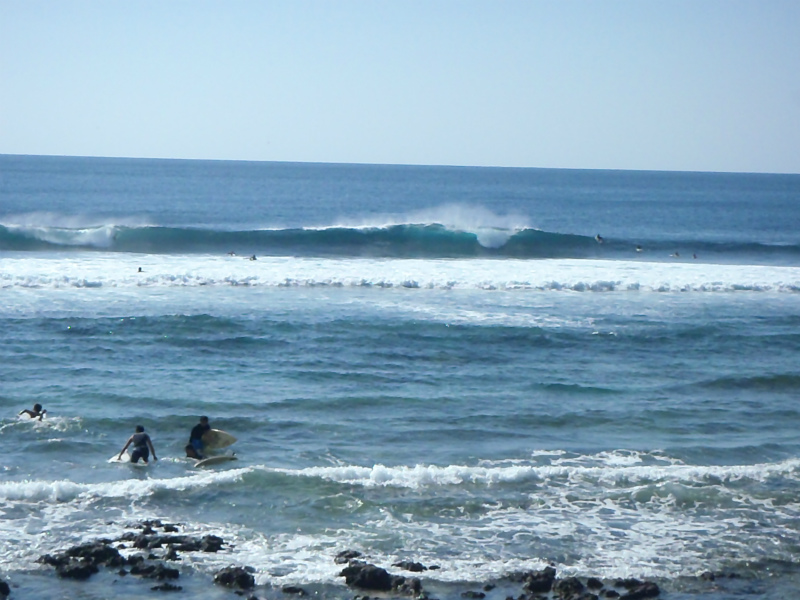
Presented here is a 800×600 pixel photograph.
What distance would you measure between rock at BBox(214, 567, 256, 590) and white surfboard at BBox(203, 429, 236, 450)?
483 cm

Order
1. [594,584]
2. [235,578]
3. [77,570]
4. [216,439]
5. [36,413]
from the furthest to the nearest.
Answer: [36,413] < [216,439] < [594,584] < [77,570] < [235,578]

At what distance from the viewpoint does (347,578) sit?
10664 mm

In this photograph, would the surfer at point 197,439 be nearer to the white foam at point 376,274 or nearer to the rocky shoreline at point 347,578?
the rocky shoreline at point 347,578

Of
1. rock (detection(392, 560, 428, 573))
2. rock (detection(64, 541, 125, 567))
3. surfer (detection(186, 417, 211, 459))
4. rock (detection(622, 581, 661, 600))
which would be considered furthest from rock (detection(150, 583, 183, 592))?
rock (detection(622, 581, 661, 600))

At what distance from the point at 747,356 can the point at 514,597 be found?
14.5 metres

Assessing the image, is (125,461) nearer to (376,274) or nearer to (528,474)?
(528,474)

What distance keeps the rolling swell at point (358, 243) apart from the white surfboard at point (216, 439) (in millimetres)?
25631

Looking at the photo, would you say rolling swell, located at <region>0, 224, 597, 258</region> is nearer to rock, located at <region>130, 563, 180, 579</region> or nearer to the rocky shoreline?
the rocky shoreline

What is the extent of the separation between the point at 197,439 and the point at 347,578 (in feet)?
18.0

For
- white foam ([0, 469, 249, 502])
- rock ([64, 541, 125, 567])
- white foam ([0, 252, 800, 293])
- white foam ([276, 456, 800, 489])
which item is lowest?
rock ([64, 541, 125, 567])

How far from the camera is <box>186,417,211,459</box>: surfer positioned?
592 inches

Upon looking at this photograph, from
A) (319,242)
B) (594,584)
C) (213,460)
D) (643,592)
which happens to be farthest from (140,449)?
(319,242)

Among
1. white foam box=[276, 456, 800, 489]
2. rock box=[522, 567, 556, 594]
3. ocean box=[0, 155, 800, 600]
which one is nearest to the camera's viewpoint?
rock box=[522, 567, 556, 594]

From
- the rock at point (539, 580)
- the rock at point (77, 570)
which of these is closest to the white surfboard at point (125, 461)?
the rock at point (77, 570)
